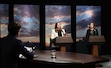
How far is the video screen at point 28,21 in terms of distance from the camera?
1041 centimetres

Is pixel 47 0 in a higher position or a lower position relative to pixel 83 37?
higher

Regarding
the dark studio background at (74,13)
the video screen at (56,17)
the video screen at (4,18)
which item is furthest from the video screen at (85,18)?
the video screen at (4,18)

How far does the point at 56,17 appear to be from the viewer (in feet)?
35.1

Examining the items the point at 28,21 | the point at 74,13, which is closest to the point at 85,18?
the point at 74,13

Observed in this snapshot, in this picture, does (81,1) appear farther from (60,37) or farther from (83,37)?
(60,37)

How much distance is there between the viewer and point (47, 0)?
10.8 meters

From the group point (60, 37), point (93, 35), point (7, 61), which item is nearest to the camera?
point (7, 61)

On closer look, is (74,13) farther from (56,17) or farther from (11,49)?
(11,49)

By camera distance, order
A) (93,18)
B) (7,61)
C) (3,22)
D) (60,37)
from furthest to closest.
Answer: (93,18) → (3,22) → (60,37) → (7,61)

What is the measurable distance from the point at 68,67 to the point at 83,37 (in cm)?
696

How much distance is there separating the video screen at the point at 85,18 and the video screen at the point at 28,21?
1.63m

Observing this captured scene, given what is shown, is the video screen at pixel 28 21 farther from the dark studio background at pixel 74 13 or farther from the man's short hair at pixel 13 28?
the man's short hair at pixel 13 28

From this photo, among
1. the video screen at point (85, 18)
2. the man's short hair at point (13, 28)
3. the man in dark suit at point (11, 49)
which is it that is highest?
the video screen at point (85, 18)

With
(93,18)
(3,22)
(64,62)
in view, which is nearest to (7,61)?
(64,62)
